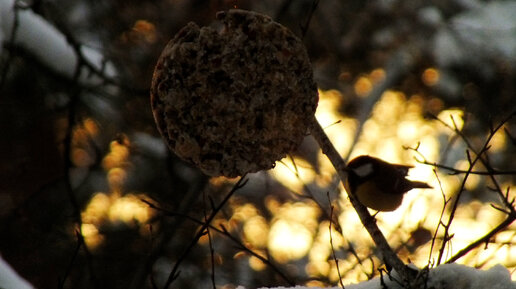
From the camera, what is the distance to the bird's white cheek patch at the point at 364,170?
1905 mm

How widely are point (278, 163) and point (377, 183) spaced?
5.55ft

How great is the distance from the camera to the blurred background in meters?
3.71

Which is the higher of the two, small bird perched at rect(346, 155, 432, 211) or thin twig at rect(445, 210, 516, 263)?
small bird perched at rect(346, 155, 432, 211)

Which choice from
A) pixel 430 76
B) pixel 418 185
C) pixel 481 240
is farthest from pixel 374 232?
pixel 430 76

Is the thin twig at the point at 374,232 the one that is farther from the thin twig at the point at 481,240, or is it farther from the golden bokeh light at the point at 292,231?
the golden bokeh light at the point at 292,231

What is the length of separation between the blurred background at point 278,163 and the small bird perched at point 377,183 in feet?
4.19

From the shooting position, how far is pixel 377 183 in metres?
1.92

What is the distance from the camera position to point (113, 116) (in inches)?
155

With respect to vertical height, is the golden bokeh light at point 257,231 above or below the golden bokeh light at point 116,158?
above

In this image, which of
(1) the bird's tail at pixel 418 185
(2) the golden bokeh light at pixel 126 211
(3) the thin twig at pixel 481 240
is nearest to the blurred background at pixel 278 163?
(2) the golden bokeh light at pixel 126 211

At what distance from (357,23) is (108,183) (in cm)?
291

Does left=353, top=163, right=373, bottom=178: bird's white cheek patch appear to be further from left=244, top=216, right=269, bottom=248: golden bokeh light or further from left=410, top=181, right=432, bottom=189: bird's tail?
left=244, top=216, right=269, bottom=248: golden bokeh light

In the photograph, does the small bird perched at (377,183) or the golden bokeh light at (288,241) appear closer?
the small bird perched at (377,183)

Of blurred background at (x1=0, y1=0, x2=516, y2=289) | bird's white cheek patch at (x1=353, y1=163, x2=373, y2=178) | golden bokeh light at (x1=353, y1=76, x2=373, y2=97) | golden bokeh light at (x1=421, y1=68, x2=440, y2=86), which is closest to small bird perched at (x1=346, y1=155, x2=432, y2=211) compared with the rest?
bird's white cheek patch at (x1=353, y1=163, x2=373, y2=178)
